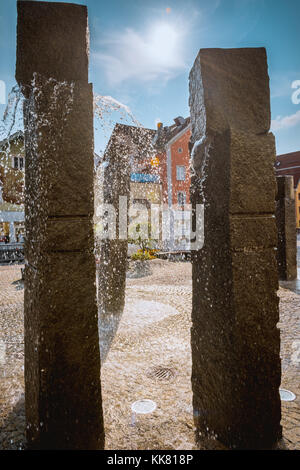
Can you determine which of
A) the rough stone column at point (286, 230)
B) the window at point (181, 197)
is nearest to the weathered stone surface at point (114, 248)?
the rough stone column at point (286, 230)

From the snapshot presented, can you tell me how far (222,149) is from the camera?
1873 mm

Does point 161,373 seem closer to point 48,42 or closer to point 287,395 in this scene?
point 287,395

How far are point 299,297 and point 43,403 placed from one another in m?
5.55

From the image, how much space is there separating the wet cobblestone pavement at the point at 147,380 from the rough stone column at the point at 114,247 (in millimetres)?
475

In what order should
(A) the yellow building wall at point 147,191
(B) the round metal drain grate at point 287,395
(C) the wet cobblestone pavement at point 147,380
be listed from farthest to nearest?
(A) the yellow building wall at point 147,191, (B) the round metal drain grate at point 287,395, (C) the wet cobblestone pavement at point 147,380

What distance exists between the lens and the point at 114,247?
5703mm

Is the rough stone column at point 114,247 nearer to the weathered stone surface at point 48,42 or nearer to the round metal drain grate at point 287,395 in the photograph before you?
the round metal drain grate at point 287,395

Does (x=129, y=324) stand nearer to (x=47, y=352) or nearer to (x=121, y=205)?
(x=121, y=205)

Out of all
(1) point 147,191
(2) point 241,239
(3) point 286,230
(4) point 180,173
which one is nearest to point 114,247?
(2) point 241,239

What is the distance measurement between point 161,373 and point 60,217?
85.0 inches

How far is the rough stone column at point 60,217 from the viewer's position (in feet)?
5.81

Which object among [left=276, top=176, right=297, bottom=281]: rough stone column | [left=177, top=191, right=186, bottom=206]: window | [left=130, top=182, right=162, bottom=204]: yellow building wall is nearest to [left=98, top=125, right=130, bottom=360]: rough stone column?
[left=276, top=176, right=297, bottom=281]: rough stone column

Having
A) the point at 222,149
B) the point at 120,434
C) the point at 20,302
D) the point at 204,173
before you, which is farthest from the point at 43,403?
the point at 20,302

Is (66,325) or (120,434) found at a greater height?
(66,325)
